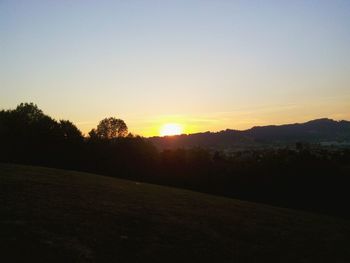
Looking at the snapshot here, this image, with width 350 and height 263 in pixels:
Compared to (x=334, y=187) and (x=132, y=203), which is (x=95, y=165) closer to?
(x=334, y=187)

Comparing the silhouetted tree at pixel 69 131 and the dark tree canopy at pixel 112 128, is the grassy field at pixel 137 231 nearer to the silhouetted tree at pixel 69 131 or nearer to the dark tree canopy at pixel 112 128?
the silhouetted tree at pixel 69 131

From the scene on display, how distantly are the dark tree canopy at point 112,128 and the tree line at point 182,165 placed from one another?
59.9 feet

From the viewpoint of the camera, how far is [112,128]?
362 feet

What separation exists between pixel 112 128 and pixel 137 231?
8971 cm

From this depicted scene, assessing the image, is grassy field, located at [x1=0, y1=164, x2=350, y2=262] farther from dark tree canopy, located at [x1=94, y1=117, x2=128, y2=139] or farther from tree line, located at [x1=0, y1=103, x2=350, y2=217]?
dark tree canopy, located at [x1=94, y1=117, x2=128, y2=139]

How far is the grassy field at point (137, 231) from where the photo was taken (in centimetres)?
1731

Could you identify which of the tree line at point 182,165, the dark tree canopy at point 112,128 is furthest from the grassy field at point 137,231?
the dark tree canopy at point 112,128

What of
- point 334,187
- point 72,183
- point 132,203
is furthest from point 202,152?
point 132,203

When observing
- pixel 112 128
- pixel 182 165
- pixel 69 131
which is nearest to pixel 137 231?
pixel 182 165

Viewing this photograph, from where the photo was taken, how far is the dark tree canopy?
107319 mm

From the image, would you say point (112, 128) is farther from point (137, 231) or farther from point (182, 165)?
point (137, 231)

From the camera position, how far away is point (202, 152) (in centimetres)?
8019

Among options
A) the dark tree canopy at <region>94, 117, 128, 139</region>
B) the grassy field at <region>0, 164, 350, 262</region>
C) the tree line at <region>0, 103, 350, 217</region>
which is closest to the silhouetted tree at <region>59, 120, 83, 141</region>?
the tree line at <region>0, 103, 350, 217</region>

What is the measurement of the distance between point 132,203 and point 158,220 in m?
6.15
